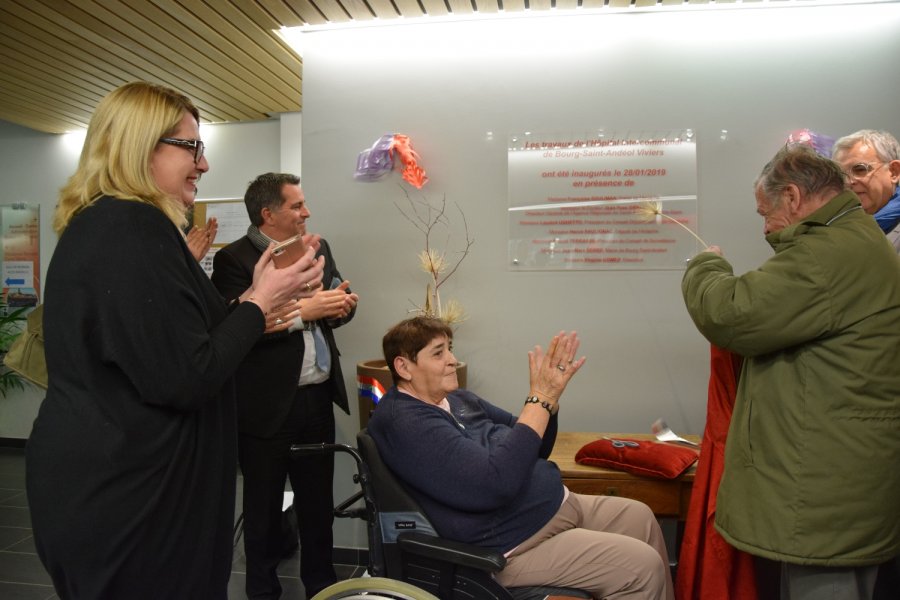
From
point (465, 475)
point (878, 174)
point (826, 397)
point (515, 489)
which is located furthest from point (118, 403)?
point (878, 174)

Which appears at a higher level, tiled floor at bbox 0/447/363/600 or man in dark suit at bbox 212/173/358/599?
man in dark suit at bbox 212/173/358/599

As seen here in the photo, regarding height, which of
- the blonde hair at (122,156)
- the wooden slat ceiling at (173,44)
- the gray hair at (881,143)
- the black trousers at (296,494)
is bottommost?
the black trousers at (296,494)

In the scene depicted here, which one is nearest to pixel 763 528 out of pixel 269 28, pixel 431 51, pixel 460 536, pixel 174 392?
pixel 460 536

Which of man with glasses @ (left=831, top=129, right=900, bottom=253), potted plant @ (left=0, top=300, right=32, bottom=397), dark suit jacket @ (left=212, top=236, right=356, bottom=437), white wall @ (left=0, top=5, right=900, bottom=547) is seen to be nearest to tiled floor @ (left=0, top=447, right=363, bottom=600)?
white wall @ (left=0, top=5, right=900, bottom=547)

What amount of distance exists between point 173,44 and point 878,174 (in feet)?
10.6

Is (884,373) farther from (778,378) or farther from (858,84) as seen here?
(858,84)

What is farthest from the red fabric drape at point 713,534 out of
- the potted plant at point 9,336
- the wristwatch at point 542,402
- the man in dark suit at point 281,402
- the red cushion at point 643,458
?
the potted plant at point 9,336

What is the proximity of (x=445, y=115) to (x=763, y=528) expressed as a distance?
7.47ft

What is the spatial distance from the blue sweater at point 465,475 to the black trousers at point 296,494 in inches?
32.4

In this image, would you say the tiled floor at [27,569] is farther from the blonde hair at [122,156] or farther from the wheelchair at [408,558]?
the blonde hair at [122,156]

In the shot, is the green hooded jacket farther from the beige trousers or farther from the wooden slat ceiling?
the wooden slat ceiling

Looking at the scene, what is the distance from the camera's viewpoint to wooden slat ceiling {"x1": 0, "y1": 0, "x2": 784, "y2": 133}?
301 cm

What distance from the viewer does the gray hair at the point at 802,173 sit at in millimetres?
1806

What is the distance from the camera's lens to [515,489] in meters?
1.82
